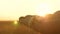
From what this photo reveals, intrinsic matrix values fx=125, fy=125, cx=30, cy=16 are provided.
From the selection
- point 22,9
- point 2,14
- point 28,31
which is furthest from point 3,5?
point 28,31

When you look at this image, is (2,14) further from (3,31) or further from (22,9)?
(3,31)

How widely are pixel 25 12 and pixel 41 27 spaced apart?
296 mm

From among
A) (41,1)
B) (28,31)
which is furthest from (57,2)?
(28,31)

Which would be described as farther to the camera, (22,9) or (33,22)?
(22,9)

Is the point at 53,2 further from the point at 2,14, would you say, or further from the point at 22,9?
the point at 2,14

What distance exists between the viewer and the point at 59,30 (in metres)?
1.16

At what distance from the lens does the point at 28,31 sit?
1.08 meters

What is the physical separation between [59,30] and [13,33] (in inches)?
17.0

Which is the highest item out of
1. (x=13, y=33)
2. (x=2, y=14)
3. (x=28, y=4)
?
(x=28, y=4)

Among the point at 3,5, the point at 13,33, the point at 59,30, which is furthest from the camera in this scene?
the point at 3,5

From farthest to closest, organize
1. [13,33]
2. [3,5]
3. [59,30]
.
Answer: [3,5] < [59,30] < [13,33]

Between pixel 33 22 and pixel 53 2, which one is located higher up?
pixel 53 2

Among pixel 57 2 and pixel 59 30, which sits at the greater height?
pixel 57 2

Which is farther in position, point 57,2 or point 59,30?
point 57,2
